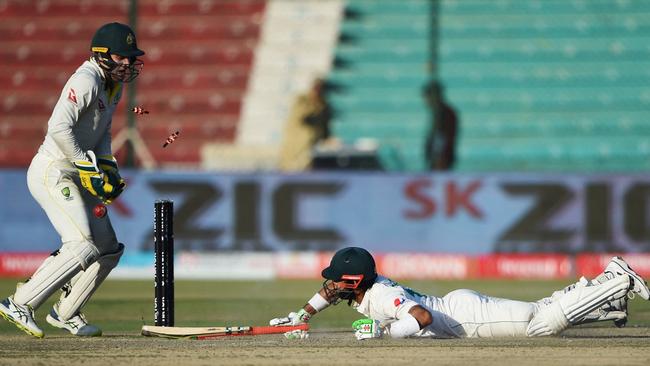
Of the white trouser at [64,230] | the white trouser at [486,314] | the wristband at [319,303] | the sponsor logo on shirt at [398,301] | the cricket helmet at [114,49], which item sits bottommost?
the white trouser at [486,314]

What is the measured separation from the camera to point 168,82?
894 inches

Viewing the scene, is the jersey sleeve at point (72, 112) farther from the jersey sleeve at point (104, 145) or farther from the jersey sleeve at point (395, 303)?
the jersey sleeve at point (395, 303)

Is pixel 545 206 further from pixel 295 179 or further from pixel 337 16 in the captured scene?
pixel 337 16

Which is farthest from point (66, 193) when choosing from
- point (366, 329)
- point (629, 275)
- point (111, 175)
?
point (629, 275)

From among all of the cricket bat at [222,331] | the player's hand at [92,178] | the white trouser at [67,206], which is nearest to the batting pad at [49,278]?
the white trouser at [67,206]

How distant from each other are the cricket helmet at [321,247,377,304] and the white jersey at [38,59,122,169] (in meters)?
1.90

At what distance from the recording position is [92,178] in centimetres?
878

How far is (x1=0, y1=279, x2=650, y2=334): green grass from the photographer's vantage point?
10.9m

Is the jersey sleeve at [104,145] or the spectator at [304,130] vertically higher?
the spectator at [304,130]

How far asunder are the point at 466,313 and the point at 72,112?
3.06 meters

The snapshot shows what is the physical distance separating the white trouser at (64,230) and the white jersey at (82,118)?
0.44 feet

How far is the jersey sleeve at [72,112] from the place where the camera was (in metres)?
8.69

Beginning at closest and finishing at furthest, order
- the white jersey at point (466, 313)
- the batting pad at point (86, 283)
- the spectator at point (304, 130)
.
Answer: the white jersey at point (466, 313)
the batting pad at point (86, 283)
the spectator at point (304, 130)

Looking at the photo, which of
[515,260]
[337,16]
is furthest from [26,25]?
[515,260]
